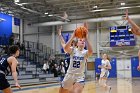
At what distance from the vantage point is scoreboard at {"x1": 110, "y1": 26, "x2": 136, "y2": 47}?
31.5 metres

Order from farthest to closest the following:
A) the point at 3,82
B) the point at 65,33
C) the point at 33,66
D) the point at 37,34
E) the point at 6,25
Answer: the point at 37,34
the point at 65,33
the point at 6,25
the point at 33,66
the point at 3,82

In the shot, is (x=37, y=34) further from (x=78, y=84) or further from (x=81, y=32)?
(x=81, y=32)

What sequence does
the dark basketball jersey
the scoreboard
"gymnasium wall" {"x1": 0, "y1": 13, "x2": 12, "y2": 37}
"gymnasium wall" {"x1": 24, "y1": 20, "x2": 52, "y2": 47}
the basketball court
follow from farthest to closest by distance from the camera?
1. "gymnasium wall" {"x1": 24, "y1": 20, "x2": 52, "y2": 47}
2. the scoreboard
3. "gymnasium wall" {"x1": 0, "y1": 13, "x2": 12, "y2": 37}
4. the basketball court
5. the dark basketball jersey

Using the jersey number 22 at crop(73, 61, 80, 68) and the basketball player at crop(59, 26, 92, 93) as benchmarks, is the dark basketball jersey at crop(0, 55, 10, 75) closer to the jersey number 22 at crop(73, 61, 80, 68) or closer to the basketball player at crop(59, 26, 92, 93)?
the basketball player at crop(59, 26, 92, 93)

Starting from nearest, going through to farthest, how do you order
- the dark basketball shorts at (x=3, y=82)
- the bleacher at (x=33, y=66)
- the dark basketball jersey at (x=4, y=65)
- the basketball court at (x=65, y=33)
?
the dark basketball shorts at (x=3, y=82) → the dark basketball jersey at (x=4, y=65) → the bleacher at (x=33, y=66) → the basketball court at (x=65, y=33)

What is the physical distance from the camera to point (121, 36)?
104ft

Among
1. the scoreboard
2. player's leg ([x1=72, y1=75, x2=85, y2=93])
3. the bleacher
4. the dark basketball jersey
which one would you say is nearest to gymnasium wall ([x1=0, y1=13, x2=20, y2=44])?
the bleacher

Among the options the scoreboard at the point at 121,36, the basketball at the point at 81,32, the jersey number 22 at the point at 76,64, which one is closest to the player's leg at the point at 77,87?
the jersey number 22 at the point at 76,64

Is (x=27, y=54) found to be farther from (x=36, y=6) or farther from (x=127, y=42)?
(x=127, y=42)

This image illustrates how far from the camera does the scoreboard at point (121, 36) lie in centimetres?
3145

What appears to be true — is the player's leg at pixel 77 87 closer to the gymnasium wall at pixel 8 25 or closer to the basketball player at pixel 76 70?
the basketball player at pixel 76 70

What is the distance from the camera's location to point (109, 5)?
2898 cm

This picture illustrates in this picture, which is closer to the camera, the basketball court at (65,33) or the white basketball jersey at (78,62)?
the white basketball jersey at (78,62)

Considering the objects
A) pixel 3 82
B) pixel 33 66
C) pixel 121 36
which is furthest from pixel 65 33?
pixel 3 82
